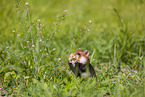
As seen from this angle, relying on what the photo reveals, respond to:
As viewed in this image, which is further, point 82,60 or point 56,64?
point 56,64

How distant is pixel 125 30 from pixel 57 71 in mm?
1458

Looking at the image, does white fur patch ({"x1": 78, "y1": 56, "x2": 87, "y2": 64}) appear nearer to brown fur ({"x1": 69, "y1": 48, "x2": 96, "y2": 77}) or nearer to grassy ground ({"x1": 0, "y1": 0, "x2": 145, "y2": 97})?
brown fur ({"x1": 69, "y1": 48, "x2": 96, "y2": 77})

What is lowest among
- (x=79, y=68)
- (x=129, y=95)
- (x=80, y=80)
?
(x=129, y=95)

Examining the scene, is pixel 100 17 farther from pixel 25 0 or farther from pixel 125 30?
pixel 25 0

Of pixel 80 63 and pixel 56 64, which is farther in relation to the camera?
pixel 56 64

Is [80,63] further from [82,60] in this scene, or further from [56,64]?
[56,64]

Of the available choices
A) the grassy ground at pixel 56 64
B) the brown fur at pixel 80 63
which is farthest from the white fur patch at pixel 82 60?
the grassy ground at pixel 56 64

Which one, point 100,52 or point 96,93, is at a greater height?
point 100,52

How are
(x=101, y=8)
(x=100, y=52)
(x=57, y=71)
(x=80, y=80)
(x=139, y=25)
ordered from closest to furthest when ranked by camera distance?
(x=80, y=80), (x=57, y=71), (x=100, y=52), (x=139, y=25), (x=101, y=8)

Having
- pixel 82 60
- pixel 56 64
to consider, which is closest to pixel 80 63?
pixel 82 60

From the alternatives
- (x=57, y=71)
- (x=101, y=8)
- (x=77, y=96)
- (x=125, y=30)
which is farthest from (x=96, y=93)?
(x=101, y=8)

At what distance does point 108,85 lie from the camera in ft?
6.32

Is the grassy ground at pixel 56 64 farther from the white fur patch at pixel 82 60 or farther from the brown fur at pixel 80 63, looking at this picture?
the white fur patch at pixel 82 60

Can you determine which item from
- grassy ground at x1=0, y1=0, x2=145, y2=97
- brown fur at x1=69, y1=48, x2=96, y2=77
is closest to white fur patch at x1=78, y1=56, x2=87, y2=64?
brown fur at x1=69, y1=48, x2=96, y2=77
